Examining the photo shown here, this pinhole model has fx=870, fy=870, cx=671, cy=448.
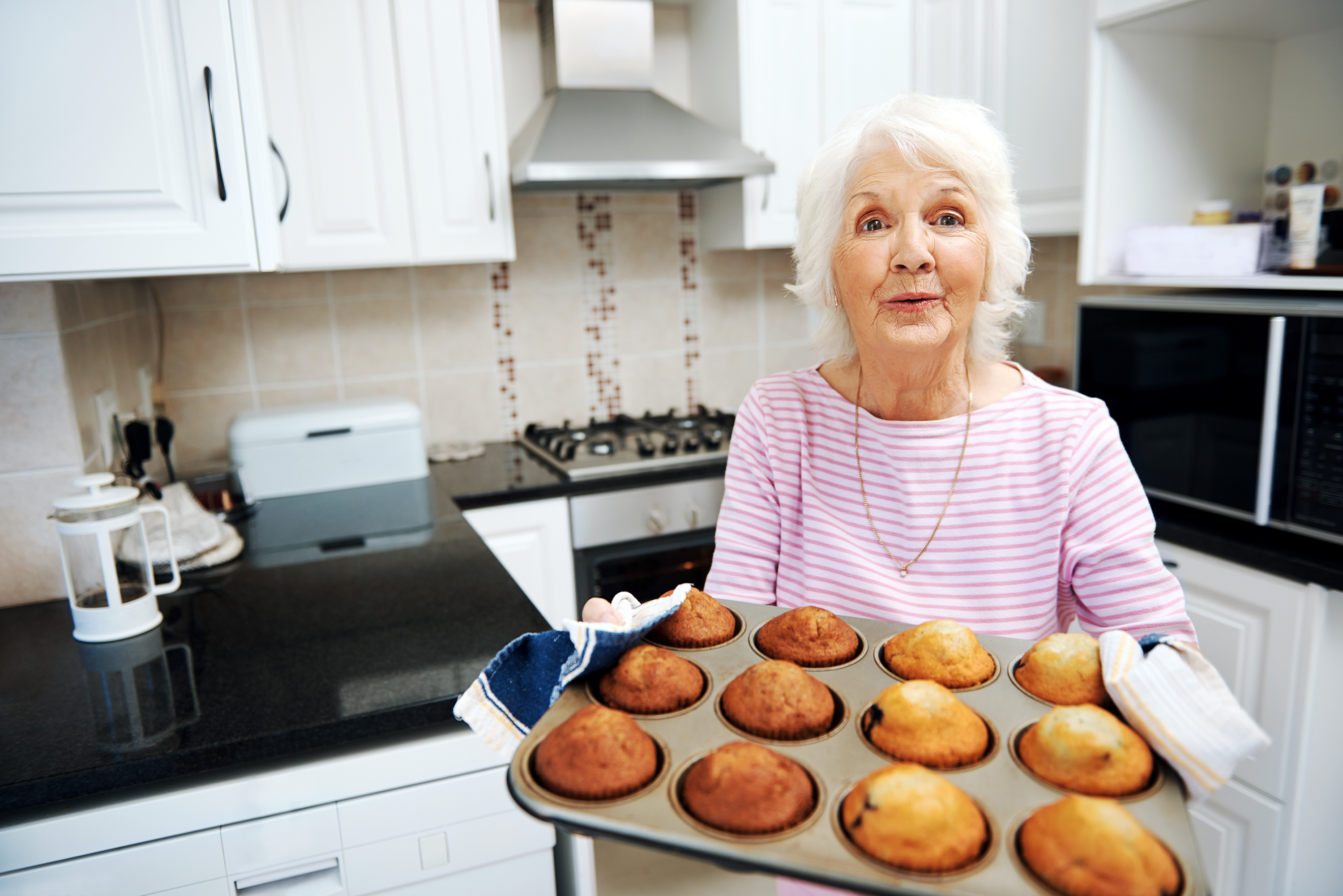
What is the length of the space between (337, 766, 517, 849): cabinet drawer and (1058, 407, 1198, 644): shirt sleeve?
2.63ft

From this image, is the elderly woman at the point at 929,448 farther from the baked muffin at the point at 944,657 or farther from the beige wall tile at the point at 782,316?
the beige wall tile at the point at 782,316

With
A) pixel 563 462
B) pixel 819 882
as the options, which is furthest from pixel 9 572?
pixel 819 882

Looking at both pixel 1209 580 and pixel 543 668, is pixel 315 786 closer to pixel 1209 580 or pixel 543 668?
pixel 543 668

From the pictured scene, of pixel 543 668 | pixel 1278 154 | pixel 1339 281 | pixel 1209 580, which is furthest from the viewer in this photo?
pixel 1278 154

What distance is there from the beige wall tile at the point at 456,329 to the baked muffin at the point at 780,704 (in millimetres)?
1926

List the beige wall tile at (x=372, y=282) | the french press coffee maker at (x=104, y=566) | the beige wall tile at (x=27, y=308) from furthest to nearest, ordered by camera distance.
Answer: the beige wall tile at (x=372, y=282), the beige wall tile at (x=27, y=308), the french press coffee maker at (x=104, y=566)

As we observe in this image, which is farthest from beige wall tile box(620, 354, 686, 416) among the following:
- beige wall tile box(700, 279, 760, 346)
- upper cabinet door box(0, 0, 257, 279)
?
upper cabinet door box(0, 0, 257, 279)

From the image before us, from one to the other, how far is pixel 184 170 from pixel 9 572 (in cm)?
78

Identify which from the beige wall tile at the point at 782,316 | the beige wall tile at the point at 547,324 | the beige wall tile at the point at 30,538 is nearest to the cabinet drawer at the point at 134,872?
the beige wall tile at the point at 30,538

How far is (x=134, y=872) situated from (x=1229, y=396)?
1.85 m

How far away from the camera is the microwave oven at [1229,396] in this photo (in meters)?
1.42

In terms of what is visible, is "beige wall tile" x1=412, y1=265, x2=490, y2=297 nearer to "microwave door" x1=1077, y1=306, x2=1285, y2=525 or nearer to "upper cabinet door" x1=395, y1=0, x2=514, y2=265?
"upper cabinet door" x1=395, y1=0, x2=514, y2=265

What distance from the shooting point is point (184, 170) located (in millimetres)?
1291

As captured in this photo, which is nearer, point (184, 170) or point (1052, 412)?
point (1052, 412)
